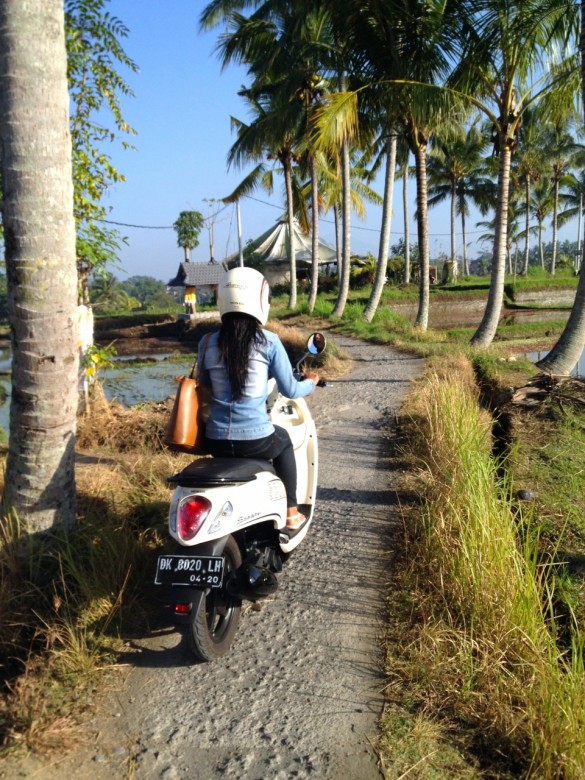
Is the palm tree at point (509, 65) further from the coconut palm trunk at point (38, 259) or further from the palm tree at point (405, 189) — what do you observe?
the palm tree at point (405, 189)

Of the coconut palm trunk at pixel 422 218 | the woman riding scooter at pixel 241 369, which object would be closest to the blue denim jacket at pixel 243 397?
the woman riding scooter at pixel 241 369

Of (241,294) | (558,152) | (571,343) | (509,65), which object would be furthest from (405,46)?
(558,152)

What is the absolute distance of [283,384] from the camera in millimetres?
4012

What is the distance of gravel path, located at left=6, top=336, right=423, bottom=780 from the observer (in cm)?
274

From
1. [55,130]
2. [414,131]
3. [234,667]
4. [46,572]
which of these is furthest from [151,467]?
[414,131]

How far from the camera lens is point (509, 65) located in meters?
12.4

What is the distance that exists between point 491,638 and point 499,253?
12.0 metres

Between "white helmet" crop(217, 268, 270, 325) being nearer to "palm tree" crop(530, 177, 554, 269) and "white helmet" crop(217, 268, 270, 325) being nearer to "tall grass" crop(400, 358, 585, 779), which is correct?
"tall grass" crop(400, 358, 585, 779)

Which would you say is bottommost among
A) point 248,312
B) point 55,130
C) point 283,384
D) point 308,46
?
point 283,384

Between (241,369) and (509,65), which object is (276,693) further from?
(509,65)

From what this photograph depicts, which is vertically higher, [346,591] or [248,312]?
[248,312]

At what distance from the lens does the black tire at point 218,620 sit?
10.6 feet

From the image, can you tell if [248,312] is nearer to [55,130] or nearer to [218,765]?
[55,130]

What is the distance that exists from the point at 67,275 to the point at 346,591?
7.95ft
